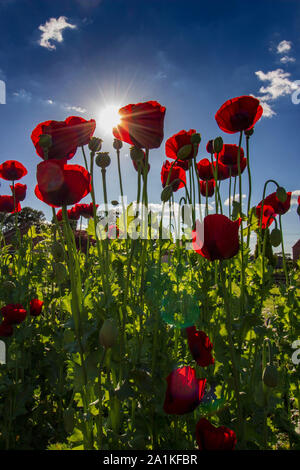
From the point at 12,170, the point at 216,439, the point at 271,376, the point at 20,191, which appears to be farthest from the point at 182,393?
the point at 20,191

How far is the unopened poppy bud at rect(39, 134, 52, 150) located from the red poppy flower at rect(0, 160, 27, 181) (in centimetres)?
139

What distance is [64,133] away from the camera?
99 cm

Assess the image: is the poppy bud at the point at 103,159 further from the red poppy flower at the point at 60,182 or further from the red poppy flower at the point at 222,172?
the red poppy flower at the point at 222,172

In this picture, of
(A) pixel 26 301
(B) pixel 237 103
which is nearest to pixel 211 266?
(B) pixel 237 103

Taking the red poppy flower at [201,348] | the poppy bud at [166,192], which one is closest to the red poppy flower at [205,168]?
the poppy bud at [166,192]

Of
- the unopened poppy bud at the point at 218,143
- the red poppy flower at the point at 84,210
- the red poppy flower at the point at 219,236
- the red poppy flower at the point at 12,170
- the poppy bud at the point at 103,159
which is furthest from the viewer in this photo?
the red poppy flower at the point at 84,210

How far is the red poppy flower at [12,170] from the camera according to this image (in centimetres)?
213

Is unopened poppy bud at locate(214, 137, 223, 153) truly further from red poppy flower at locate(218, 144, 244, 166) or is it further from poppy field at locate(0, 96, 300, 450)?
red poppy flower at locate(218, 144, 244, 166)

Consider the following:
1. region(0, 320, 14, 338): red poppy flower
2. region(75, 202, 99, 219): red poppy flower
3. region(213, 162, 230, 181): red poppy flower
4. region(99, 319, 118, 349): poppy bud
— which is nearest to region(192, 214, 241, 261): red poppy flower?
region(99, 319, 118, 349): poppy bud

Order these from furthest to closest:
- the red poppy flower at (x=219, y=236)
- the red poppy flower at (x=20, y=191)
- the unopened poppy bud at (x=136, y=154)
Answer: the red poppy flower at (x=20, y=191) → the unopened poppy bud at (x=136, y=154) → the red poppy flower at (x=219, y=236)

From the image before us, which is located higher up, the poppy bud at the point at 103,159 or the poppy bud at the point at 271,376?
the poppy bud at the point at 103,159

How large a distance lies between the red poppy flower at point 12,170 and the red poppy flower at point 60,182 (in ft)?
4.70
